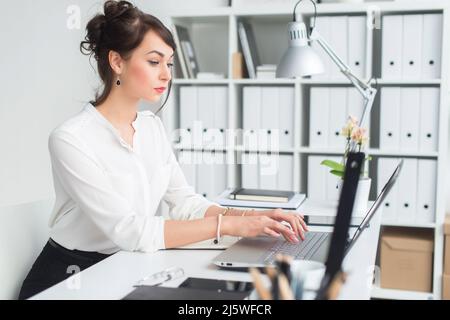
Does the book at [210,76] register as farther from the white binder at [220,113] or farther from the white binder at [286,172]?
the white binder at [286,172]

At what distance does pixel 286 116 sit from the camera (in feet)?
9.71

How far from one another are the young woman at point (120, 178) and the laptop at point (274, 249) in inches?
1.4

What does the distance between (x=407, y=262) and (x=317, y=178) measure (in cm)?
58

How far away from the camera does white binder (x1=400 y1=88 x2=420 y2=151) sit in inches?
110

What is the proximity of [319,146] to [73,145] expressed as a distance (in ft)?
5.49

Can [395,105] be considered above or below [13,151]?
above

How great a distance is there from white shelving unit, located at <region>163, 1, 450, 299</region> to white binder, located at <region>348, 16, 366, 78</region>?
3 cm

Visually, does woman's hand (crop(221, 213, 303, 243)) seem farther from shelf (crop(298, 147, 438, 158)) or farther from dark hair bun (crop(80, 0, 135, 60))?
shelf (crop(298, 147, 438, 158))

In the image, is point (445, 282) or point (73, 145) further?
point (445, 282)

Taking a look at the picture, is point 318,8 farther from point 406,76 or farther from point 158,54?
point 158,54

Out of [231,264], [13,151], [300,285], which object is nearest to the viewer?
[300,285]

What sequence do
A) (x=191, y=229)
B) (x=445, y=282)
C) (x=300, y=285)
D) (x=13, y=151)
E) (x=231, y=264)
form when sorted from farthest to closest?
(x=445, y=282) < (x=13, y=151) < (x=191, y=229) < (x=231, y=264) < (x=300, y=285)

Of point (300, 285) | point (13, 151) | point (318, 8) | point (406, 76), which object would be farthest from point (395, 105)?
point (300, 285)

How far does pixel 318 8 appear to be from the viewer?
2.84 meters
